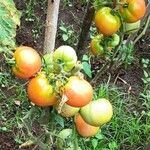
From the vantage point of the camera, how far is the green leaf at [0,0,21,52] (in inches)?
39.1

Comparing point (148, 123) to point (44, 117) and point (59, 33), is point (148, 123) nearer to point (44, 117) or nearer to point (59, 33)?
point (59, 33)

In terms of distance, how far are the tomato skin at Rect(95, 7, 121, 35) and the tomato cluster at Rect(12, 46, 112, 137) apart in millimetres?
235

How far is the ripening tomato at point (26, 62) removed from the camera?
889 millimetres

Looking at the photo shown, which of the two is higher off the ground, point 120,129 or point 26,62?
point 26,62

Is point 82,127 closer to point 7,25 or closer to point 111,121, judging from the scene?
point 7,25

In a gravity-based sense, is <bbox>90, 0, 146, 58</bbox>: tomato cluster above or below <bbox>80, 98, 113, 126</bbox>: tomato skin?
above

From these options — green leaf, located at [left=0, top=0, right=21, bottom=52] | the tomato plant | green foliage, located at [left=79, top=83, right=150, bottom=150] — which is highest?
green leaf, located at [left=0, top=0, right=21, bottom=52]

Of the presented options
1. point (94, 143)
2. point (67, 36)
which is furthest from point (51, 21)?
point (67, 36)

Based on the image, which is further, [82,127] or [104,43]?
[104,43]

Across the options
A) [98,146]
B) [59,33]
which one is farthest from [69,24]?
[98,146]

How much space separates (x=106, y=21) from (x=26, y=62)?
1.05 feet

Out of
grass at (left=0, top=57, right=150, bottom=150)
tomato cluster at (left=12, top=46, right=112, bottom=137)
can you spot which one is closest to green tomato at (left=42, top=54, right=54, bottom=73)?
tomato cluster at (left=12, top=46, right=112, bottom=137)

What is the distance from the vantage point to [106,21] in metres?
1.13

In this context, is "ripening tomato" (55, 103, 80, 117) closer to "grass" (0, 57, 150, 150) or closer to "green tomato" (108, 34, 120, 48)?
"green tomato" (108, 34, 120, 48)
